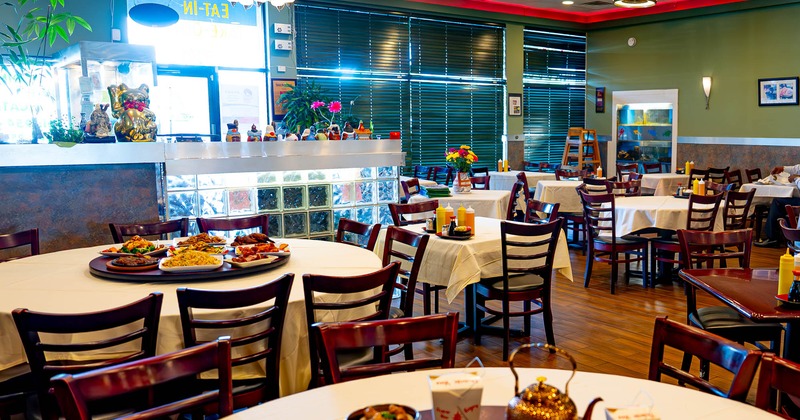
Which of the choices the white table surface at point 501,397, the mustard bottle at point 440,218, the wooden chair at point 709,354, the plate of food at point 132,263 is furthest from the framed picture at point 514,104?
the white table surface at point 501,397

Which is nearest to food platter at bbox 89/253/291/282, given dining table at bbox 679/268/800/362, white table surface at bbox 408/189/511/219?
dining table at bbox 679/268/800/362

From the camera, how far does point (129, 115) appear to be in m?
4.82

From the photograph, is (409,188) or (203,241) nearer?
(203,241)

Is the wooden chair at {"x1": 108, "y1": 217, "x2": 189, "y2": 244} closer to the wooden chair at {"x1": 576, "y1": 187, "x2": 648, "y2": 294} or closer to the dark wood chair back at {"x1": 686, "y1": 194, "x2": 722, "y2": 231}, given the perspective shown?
Result: the wooden chair at {"x1": 576, "y1": 187, "x2": 648, "y2": 294}

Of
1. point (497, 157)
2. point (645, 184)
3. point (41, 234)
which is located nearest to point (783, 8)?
point (645, 184)

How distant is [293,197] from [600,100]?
9532 millimetres

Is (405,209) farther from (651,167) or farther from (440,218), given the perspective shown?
(651,167)

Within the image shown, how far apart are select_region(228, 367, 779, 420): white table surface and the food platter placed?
1.50 m

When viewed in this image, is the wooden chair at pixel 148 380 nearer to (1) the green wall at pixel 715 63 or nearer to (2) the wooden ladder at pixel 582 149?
(1) the green wall at pixel 715 63

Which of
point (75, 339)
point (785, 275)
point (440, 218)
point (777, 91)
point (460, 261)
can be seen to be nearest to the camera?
point (75, 339)

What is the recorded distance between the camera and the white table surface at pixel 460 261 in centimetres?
→ 439

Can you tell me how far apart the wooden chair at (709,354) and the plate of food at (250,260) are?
6.30ft

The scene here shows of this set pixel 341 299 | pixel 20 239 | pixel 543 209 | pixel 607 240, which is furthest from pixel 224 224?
pixel 607 240

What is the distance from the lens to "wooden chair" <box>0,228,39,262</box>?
3.98m
